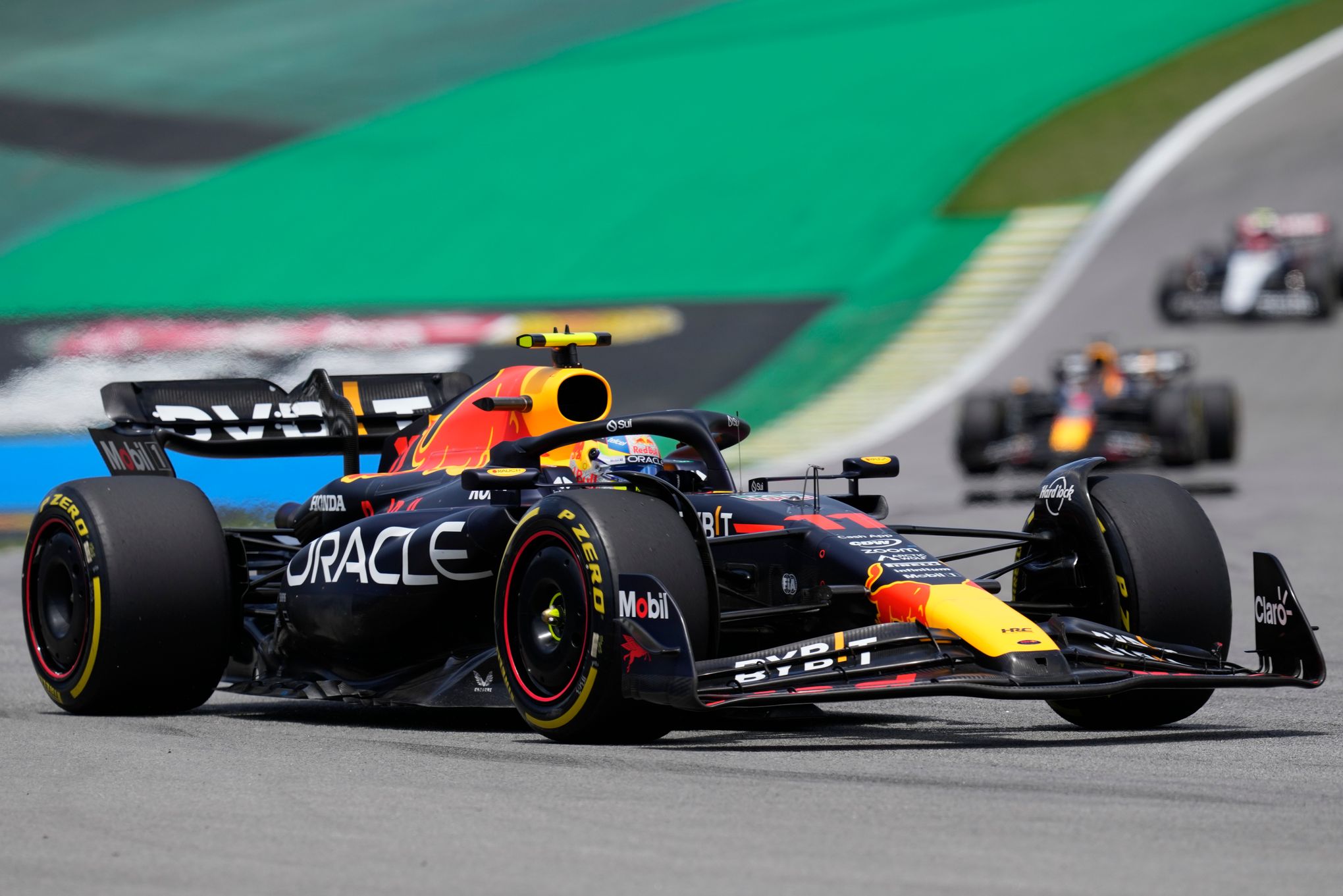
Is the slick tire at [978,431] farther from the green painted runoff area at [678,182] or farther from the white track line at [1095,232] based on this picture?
the green painted runoff area at [678,182]

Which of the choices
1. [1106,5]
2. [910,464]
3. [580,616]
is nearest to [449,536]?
[580,616]

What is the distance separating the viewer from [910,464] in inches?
1031

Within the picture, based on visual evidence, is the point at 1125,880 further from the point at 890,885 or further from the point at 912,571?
the point at 912,571

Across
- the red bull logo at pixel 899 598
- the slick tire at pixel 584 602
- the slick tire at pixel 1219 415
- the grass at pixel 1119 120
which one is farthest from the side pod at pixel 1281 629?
the grass at pixel 1119 120

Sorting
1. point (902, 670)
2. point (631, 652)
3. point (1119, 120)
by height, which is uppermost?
point (1119, 120)

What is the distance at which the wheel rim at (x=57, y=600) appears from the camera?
9.38 m

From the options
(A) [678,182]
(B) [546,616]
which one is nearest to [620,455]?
(B) [546,616]

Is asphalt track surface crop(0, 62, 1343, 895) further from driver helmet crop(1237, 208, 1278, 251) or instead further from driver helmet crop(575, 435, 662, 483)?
driver helmet crop(1237, 208, 1278, 251)

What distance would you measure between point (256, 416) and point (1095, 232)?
29071 mm

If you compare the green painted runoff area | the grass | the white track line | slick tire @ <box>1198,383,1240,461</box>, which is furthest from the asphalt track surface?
the grass

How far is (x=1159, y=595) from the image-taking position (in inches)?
326

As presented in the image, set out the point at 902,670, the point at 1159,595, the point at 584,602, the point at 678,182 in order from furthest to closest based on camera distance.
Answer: the point at 678,182, the point at 1159,595, the point at 584,602, the point at 902,670

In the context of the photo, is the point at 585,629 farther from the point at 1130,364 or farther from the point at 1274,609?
the point at 1130,364

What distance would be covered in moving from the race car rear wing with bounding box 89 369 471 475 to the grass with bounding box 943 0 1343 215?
29.3 meters
